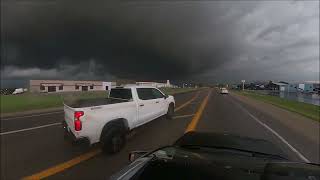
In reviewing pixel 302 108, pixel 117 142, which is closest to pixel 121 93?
pixel 117 142

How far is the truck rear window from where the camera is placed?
10846 mm

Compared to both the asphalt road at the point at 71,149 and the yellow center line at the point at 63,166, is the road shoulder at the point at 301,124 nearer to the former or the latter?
the asphalt road at the point at 71,149

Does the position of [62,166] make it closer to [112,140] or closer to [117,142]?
[112,140]

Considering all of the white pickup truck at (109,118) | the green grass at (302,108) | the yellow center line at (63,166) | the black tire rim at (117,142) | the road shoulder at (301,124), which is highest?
the white pickup truck at (109,118)

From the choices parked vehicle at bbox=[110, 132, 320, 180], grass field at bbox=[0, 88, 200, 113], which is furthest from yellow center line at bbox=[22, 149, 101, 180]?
grass field at bbox=[0, 88, 200, 113]

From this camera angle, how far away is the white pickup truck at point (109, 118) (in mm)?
7871

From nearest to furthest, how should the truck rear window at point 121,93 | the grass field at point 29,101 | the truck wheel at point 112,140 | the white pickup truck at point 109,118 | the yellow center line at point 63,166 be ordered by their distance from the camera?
the yellow center line at point 63,166 < the white pickup truck at point 109,118 < the truck wheel at point 112,140 < the truck rear window at point 121,93 < the grass field at point 29,101

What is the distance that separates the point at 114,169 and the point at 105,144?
5.34 ft

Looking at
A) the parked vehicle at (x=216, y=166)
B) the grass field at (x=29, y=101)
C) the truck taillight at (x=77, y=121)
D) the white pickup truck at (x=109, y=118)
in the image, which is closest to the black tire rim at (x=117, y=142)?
the white pickup truck at (x=109, y=118)

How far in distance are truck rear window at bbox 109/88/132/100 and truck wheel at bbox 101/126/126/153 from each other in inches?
85.4

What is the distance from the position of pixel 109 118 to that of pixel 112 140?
63 centimetres

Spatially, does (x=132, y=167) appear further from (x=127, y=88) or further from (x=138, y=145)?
(x=127, y=88)

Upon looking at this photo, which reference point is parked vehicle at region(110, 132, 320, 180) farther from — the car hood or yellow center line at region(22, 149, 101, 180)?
yellow center line at region(22, 149, 101, 180)

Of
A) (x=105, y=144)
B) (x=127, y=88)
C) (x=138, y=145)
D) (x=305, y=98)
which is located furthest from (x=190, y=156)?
(x=305, y=98)
